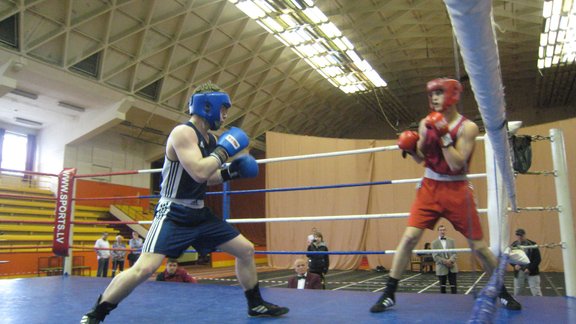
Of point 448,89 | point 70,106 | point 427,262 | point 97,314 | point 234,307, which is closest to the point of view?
point 97,314

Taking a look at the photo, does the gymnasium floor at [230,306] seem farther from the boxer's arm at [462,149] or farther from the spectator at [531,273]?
the spectator at [531,273]

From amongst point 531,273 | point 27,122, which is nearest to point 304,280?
point 531,273

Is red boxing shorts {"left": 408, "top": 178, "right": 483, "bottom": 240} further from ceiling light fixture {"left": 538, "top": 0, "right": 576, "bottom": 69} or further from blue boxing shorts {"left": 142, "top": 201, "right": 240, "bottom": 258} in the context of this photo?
ceiling light fixture {"left": 538, "top": 0, "right": 576, "bottom": 69}

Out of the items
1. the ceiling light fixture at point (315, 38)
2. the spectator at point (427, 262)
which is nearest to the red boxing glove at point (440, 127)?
the ceiling light fixture at point (315, 38)

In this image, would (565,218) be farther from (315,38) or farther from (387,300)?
(315,38)

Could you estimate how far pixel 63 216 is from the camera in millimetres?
3830

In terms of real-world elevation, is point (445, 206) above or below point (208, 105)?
below

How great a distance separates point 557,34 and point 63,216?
1227 centimetres

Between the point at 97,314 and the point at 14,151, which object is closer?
the point at 97,314

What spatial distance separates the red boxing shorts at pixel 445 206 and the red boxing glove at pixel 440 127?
25 cm

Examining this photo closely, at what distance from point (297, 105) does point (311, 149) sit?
5.04 m

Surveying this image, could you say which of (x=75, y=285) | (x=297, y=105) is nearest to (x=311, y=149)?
(x=297, y=105)

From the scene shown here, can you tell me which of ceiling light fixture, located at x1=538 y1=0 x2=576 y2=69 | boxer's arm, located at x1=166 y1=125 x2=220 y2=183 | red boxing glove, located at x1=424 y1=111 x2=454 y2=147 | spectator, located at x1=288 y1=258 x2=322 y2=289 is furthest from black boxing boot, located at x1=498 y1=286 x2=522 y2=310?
ceiling light fixture, located at x1=538 y1=0 x2=576 y2=69

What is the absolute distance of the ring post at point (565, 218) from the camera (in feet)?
7.82
